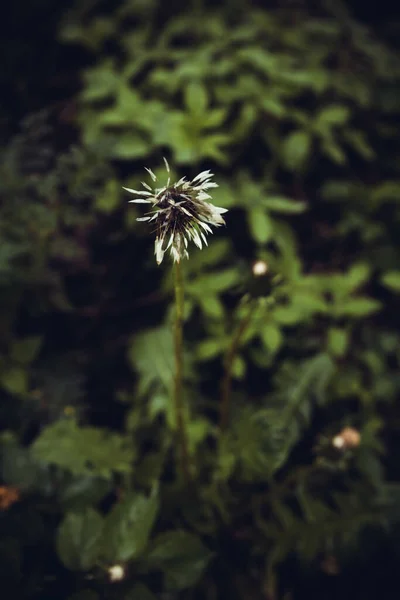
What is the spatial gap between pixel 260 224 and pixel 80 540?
3.98 feet

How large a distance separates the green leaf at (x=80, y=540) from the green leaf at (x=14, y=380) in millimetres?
552

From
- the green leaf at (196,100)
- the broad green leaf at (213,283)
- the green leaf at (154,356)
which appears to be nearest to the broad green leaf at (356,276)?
the broad green leaf at (213,283)

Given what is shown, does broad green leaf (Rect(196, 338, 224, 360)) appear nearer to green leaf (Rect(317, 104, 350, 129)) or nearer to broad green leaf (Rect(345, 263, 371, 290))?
broad green leaf (Rect(345, 263, 371, 290))

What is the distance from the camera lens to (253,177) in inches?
88.3

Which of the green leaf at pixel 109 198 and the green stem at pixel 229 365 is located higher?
the green leaf at pixel 109 198

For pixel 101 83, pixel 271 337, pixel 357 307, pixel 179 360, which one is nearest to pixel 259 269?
pixel 179 360

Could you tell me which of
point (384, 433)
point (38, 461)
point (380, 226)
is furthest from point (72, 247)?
point (384, 433)

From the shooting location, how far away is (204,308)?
6.02ft

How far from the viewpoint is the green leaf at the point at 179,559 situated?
132cm

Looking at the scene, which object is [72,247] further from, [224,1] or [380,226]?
[224,1]

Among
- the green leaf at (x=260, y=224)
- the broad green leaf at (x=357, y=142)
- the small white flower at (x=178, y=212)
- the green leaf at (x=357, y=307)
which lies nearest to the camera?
the small white flower at (x=178, y=212)

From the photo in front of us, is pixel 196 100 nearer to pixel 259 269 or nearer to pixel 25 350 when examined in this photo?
pixel 259 269

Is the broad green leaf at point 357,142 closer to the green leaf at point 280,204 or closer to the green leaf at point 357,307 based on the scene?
the green leaf at point 280,204

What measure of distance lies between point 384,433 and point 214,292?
95 cm
